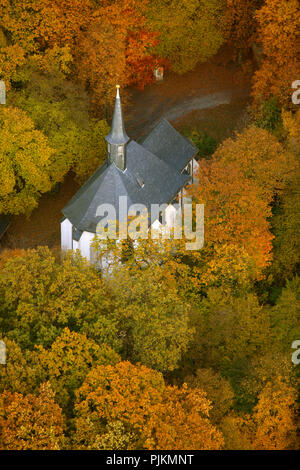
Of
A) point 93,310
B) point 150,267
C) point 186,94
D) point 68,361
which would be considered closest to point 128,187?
point 150,267

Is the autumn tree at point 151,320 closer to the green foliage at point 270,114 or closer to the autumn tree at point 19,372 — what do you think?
the autumn tree at point 19,372

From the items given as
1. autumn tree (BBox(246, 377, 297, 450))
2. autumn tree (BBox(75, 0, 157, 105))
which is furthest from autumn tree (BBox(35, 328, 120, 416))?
autumn tree (BBox(75, 0, 157, 105))

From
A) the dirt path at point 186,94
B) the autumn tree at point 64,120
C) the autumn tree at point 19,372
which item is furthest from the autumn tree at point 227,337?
the dirt path at point 186,94

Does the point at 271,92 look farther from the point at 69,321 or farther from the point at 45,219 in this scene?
the point at 69,321

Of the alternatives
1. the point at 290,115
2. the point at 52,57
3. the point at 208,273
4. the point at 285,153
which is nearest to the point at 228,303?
the point at 208,273

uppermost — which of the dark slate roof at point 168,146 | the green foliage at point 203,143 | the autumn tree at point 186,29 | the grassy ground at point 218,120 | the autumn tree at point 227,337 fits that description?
the autumn tree at point 186,29

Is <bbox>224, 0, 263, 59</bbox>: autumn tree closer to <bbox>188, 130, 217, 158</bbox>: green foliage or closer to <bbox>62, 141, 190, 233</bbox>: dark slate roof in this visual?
<bbox>188, 130, 217, 158</bbox>: green foliage
